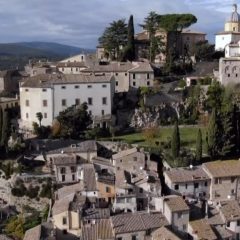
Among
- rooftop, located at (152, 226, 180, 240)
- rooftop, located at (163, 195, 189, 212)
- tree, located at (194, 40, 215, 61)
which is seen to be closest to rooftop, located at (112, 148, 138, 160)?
rooftop, located at (163, 195, 189, 212)

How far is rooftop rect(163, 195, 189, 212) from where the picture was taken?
3477 cm

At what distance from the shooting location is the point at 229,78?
2222 inches

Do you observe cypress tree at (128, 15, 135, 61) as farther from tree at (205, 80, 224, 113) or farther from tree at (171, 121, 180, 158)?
tree at (171, 121, 180, 158)

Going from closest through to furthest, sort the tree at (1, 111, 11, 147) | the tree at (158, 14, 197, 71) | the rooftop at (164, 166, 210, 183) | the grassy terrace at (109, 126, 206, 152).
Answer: the rooftop at (164, 166, 210, 183), the tree at (1, 111, 11, 147), the grassy terrace at (109, 126, 206, 152), the tree at (158, 14, 197, 71)

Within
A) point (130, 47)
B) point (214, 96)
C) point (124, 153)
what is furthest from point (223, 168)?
point (130, 47)

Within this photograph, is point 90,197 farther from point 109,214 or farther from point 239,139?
point 239,139

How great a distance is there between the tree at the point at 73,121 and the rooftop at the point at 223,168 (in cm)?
1392

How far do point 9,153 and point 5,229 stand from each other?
8697 mm

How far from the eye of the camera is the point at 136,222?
3425 cm

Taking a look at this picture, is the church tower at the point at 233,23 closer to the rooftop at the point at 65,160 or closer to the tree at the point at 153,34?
the tree at the point at 153,34

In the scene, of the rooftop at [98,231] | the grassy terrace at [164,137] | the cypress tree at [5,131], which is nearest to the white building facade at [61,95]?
the grassy terrace at [164,137]

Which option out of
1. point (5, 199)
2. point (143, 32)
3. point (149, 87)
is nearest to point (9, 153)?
point (5, 199)

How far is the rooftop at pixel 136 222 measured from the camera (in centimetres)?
3362

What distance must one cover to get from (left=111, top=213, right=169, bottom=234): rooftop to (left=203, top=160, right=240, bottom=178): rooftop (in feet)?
21.9
